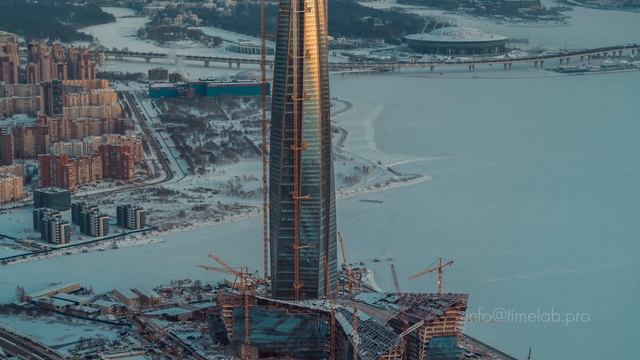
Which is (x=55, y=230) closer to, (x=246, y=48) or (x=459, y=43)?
(x=246, y=48)

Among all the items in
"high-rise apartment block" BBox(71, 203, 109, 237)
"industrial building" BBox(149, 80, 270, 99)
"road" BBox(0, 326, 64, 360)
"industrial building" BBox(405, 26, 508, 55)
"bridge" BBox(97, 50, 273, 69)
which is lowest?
"road" BBox(0, 326, 64, 360)

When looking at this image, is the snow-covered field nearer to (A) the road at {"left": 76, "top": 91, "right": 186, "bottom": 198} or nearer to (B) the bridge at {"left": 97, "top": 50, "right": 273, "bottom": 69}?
(A) the road at {"left": 76, "top": 91, "right": 186, "bottom": 198}

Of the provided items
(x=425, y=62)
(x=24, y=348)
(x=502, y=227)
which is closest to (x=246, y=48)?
(x=425, y=62)

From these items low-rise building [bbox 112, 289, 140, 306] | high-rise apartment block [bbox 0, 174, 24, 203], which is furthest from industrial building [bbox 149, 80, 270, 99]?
low-rise building [bbox 112, 289, 140, 306]

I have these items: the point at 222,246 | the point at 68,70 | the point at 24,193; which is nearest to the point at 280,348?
the point at 222,246

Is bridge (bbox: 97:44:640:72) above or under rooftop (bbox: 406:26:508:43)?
under

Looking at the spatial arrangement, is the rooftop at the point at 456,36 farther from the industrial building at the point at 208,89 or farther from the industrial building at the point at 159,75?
the industrial building at the point at 208,89
